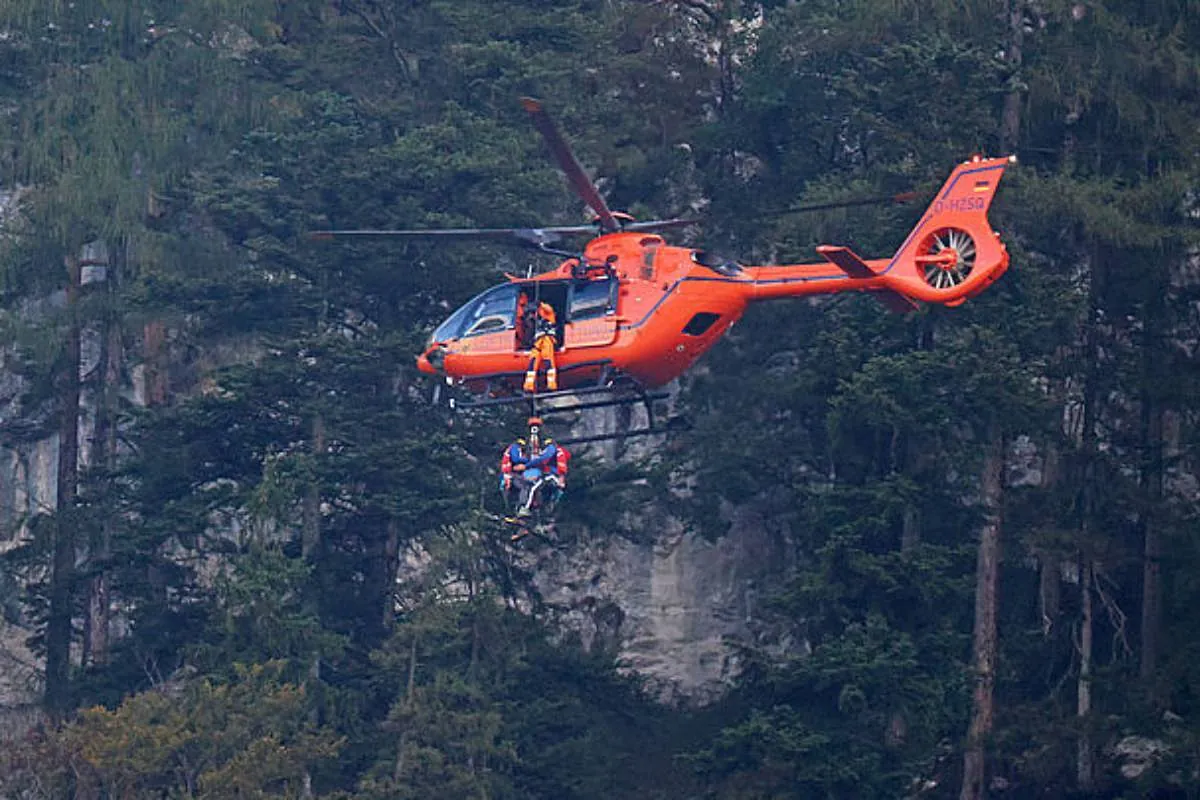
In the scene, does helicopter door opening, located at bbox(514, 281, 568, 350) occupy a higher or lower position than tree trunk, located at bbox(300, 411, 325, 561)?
higher

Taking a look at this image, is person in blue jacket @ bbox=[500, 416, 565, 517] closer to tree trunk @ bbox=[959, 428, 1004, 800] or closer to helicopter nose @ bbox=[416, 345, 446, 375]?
helicopter nose @ bbox=[416, 345, 446, 375]

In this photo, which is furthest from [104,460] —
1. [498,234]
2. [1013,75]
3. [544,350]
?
[1013,75]

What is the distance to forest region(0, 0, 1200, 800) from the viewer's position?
34969 mm

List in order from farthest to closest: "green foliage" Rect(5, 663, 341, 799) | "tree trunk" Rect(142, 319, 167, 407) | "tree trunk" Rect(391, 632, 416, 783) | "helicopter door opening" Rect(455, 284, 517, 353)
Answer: "tree trunk" Rect(142, 319, 167, 407) < "tree trunk" Rect(391, 632, 416, 783) < "green foliage" Rect(5, 663, 341, 799) < "helicopter door opening" Rect(455, 284, 517, 353)

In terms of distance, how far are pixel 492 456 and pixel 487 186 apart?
390 cm

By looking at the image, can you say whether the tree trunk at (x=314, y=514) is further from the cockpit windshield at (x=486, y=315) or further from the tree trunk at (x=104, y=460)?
the cockpit windshield at (x=486, y=315)

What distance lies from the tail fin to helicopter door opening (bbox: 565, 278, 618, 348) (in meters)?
3.19

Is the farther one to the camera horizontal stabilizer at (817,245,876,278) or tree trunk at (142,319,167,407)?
tree trunk at (142,319,167,407)

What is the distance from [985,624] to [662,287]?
8060 mm

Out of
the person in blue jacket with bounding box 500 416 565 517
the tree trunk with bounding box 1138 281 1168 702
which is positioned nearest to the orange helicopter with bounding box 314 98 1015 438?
the person in blue jacket with bounding box 500 416 565 517

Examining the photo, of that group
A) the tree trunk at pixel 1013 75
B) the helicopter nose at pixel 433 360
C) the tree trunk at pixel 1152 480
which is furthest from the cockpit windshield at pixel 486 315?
the tree trunk at pixel 1152 480

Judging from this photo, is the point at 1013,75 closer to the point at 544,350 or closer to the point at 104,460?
the point at 544,350

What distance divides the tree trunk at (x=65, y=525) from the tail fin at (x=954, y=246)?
45.5 ft

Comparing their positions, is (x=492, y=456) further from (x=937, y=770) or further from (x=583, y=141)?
(x=937, y=770)
